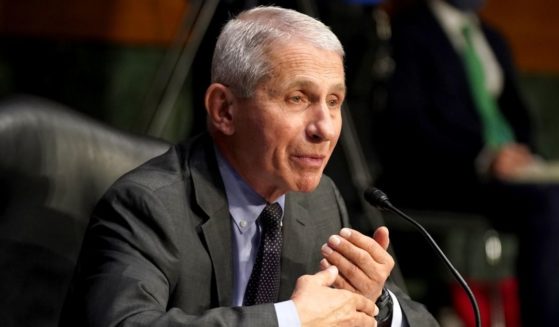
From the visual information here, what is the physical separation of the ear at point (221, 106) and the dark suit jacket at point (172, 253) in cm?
7

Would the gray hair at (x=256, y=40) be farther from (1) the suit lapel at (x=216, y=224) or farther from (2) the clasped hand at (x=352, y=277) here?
(2) the clasped hand at (x=352, y=277)

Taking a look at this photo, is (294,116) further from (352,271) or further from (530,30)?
(530,30)

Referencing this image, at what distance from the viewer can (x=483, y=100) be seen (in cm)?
427

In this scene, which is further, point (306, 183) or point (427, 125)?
point (427, 125)

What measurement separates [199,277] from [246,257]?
0.39 feet

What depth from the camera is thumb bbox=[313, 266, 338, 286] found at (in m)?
1.78

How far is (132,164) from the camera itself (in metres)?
2.18

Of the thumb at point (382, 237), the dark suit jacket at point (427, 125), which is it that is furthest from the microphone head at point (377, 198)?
the dark suit jacket at point (427, 125)

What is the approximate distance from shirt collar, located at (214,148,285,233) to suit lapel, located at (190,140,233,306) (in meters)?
0.02

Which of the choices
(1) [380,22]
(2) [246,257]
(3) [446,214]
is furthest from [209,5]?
(2) [246,257]

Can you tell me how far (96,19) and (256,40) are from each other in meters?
Result: 2.24

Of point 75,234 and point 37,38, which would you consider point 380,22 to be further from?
point 75,234

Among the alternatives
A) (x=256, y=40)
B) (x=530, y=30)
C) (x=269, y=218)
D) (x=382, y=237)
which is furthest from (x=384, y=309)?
(x=530, y=30)

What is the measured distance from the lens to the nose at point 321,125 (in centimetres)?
186
